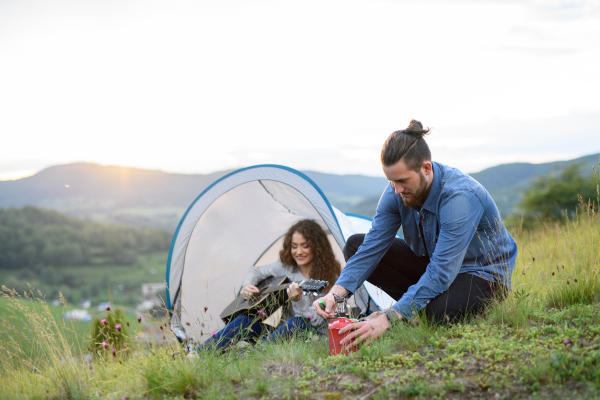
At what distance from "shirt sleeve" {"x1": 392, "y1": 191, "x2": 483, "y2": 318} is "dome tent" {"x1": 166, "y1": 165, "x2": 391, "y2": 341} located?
152cm

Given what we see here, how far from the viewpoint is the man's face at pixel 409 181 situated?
252cm

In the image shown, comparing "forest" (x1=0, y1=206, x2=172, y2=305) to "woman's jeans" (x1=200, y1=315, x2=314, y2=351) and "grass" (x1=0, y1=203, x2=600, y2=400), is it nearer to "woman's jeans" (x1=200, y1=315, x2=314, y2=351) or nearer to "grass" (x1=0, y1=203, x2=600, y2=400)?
"woman's jeans" (x1=200, y1=315, x2=314, y2=351)

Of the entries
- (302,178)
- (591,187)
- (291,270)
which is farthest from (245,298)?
(591,187)

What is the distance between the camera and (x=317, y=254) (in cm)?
423

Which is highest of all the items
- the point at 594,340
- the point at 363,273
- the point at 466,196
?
the point at 466,196

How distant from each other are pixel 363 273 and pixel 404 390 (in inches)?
40.5

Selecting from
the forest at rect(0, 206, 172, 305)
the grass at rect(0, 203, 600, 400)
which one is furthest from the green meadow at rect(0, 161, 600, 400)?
the forest at rect(0, 206, 172, 305)

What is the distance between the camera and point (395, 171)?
251 cm

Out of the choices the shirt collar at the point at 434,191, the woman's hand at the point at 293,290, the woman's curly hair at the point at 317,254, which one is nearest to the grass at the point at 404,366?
the woman's hand at the point at 293,290

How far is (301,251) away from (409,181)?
1863 millimetres

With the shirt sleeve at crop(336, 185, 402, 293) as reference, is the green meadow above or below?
below

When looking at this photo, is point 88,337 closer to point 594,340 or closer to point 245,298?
point 245,298

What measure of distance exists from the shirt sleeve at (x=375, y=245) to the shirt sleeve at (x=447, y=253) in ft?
1.30

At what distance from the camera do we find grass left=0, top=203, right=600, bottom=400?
187 centimetres
